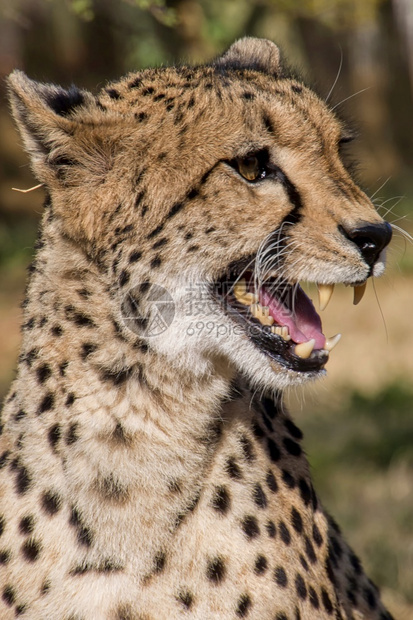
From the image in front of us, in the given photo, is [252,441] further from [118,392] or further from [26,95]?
[26,95]

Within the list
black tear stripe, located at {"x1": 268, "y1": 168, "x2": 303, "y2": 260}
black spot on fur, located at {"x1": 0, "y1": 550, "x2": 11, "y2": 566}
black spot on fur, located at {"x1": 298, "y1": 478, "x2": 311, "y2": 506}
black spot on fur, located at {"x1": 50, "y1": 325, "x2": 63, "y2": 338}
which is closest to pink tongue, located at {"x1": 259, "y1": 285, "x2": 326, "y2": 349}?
black tear stripe, located at {"x1": 268, "y1": 168, "x2": 303, "y2": 260}

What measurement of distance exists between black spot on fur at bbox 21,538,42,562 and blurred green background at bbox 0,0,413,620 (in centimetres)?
77

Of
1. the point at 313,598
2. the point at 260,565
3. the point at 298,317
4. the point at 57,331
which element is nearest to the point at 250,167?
the point at 298,317

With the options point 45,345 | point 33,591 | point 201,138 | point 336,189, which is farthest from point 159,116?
point 33,591

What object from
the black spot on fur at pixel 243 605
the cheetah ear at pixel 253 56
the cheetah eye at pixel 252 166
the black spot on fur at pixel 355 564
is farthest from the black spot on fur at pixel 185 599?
the cheetah ear at pixel 253 56

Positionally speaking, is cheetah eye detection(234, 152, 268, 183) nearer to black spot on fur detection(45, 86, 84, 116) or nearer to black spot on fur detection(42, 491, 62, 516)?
black spot on fur detection(45, 86, 84, 116)

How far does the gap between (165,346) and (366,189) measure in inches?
32.6

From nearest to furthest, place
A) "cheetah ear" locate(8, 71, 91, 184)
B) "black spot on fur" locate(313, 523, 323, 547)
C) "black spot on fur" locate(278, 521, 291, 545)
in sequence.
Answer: "cheetah ear" locate(8, 71, 91, 184) → "black spot on fur" locate(278, 521, 291, 545) → "black spot on fur" locate(313, 523, 323, 547)

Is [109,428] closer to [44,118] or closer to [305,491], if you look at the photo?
[305,491]

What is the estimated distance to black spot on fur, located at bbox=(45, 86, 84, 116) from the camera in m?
2.20

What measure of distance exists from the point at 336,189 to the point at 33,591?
1.14m

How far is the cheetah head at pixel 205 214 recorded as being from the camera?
218 cm

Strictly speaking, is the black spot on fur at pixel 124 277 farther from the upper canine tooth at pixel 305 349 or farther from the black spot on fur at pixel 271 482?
the black spot on fur at pixel 271 482

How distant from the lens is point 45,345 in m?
2.26
